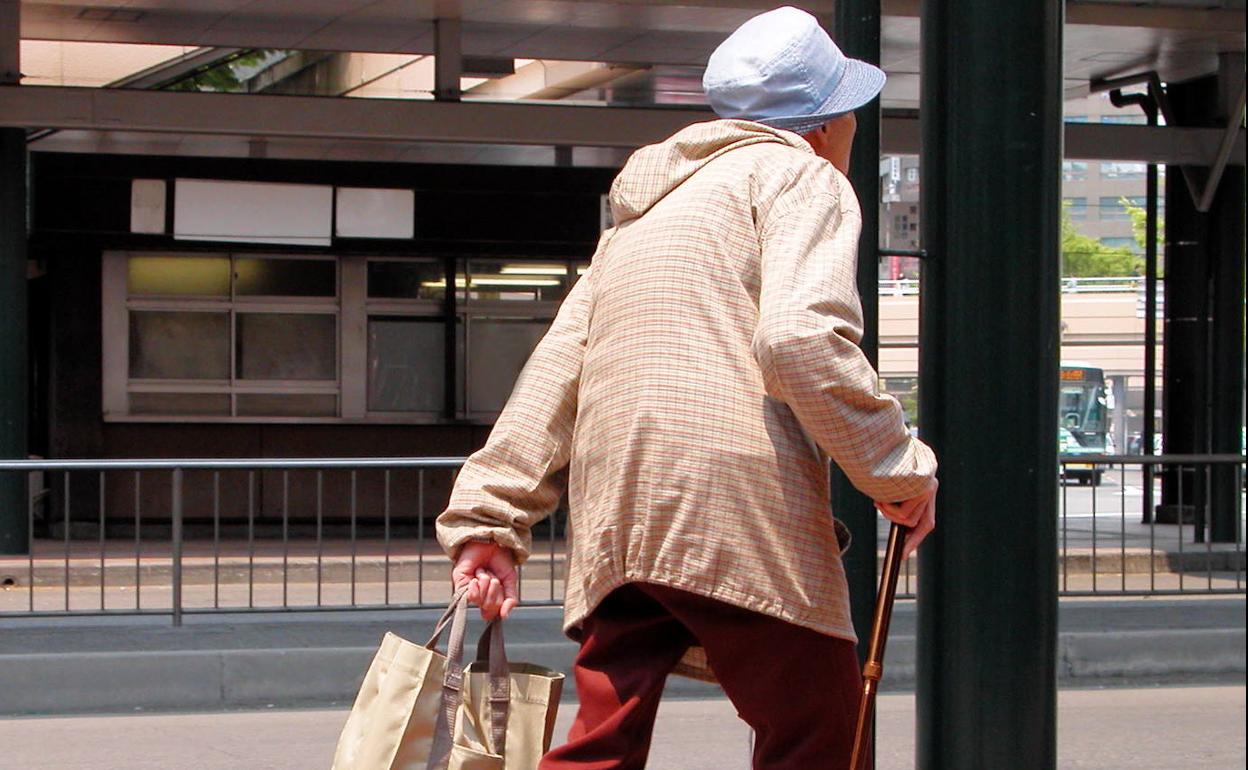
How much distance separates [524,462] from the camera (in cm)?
260

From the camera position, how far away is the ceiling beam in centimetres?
1212

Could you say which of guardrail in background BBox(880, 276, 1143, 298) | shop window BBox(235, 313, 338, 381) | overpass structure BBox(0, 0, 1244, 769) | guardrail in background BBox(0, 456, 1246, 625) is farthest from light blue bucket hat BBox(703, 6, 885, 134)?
guardrail in background BBox(880, 276, 1143, 298)

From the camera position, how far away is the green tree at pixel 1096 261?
226 ft

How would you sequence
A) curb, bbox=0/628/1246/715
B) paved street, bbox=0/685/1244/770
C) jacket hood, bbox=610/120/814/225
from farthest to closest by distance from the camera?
1. curb, bbox=0/628/1246/715
2. paved street, bbox=0/685/1244/770
3. jacket hood, bbox=610/120/814/225

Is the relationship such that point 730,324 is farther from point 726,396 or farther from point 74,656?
point 74,656

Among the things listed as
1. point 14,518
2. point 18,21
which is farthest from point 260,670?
point 18,21

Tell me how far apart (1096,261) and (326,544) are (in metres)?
65.0

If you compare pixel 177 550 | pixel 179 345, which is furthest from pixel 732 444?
pixel 179 345

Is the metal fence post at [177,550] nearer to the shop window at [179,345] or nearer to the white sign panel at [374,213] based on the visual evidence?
the white sign panel at [374,213]

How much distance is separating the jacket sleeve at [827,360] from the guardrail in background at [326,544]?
6774 millimetres

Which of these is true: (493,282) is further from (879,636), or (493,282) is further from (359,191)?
(879,636)

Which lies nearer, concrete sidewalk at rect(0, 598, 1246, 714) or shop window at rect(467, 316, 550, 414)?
concrete sidewalk at rect(0, 598, 1246, 714)

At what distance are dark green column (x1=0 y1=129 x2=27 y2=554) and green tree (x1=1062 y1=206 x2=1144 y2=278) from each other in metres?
59.1

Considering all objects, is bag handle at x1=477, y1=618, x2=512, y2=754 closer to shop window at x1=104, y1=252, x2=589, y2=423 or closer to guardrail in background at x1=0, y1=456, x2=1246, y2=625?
guardrail in background at x1=0, y1=456, x2=1246, y2=625
